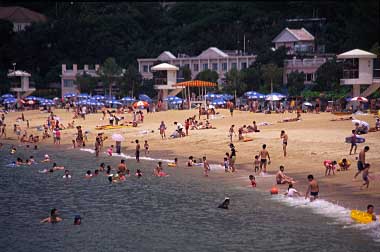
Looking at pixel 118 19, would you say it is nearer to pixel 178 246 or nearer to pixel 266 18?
pixel 266 18

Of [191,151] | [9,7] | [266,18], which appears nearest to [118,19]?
[266,18]

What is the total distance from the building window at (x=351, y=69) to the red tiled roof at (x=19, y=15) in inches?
2587

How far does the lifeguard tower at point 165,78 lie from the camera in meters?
71.9

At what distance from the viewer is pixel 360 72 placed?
58.1 meters

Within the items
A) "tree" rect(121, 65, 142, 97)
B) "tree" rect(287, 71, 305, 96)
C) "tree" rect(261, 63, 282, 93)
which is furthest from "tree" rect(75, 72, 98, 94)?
"tree" rect(287, 71, 305, 96)

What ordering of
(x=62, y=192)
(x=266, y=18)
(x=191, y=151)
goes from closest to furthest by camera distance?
(x=62, y=192), (x=191, y=151), (x=266, y=18)

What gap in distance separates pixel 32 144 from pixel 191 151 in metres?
14.3

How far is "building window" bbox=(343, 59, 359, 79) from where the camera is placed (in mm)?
58250

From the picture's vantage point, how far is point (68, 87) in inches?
3413

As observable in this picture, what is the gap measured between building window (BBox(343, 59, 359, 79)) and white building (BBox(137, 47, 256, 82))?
65.8ft

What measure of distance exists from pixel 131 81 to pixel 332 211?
53.9 m

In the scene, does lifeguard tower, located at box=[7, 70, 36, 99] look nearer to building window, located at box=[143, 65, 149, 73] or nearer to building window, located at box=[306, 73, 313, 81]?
building window, located at box=[143, 65, 149, 73]

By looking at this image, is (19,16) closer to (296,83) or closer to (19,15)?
(19,15)

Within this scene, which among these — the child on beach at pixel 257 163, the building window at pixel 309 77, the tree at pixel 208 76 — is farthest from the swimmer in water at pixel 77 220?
the building window at pixel 309 77
